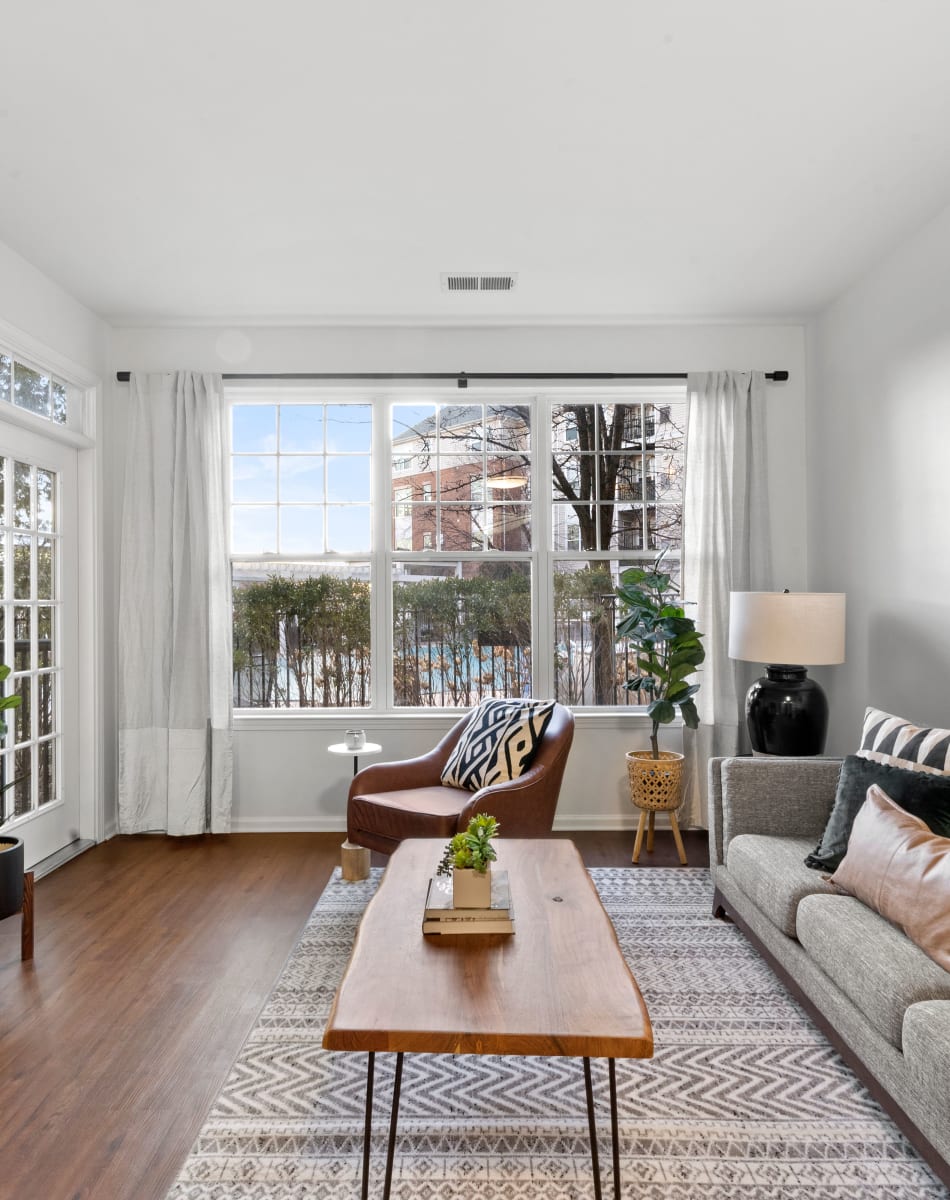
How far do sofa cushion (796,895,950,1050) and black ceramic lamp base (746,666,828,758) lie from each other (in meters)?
1.33

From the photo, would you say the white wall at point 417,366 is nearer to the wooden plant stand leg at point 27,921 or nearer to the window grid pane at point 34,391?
the window grid pane at point 34,391

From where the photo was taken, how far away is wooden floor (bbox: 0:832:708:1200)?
1.97 meters

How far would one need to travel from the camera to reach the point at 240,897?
3.64 m

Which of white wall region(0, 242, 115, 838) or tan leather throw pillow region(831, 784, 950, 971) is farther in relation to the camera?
white wall region(0, 242, 115, 838)

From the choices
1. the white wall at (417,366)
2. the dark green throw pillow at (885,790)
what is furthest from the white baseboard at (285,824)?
the dark green throw pillow at (885,790)

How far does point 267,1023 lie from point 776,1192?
1500 mm

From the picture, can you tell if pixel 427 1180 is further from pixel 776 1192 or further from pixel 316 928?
pixel 316 928

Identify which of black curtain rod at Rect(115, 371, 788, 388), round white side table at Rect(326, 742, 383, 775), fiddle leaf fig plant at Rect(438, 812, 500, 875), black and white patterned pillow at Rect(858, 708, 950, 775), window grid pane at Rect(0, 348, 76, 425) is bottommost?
round white side table at Rect(326, 742, 383, 775)

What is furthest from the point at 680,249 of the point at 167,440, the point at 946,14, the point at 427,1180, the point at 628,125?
the point at 427,1180

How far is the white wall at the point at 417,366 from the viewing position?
15.3 feet

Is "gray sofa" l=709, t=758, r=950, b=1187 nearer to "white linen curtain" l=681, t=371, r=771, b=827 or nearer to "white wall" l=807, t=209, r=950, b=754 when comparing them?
"white wall" l=807, t=209, r=950, b=754

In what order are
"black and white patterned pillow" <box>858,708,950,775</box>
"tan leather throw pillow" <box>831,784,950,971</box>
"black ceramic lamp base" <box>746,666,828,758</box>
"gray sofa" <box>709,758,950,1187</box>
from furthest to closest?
"black ceramic lamp base" <box>746,666,828,758</box>
"black and white patterned pillow" <box>858,708,950,775</box>
"tan leather throw pillow" <box>831,784,950,971</box>
"gray sofa" <box>709,758,950,1187</box>

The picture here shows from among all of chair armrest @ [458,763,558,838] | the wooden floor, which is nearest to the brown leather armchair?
chair armrest @ [458,763,558,838]

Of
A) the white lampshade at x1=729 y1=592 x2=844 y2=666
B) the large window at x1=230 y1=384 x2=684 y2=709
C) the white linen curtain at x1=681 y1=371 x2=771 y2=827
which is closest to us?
the white lampshade at x1=729 y1=592 x2=844 y2=666
